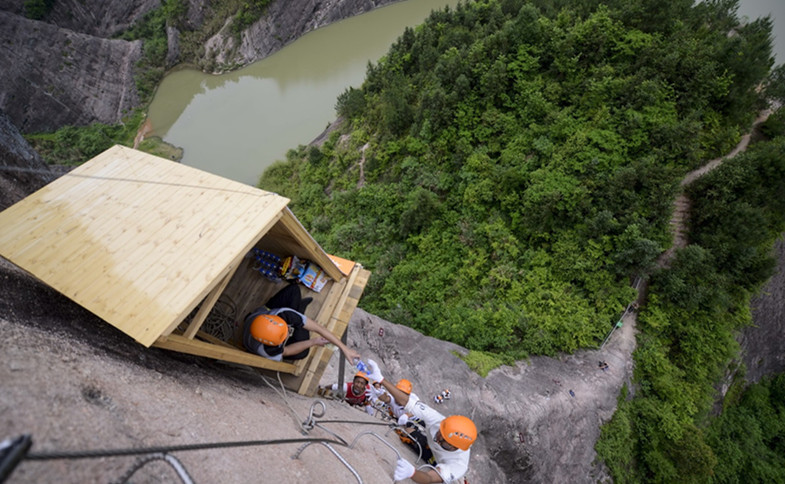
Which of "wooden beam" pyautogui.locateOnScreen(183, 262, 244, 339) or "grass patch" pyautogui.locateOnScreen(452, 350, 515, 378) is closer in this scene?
"wooden beam" pyautogui.locateOnScreen(183, 262, 244, 339)

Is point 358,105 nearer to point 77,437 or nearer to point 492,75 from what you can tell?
point 492,75

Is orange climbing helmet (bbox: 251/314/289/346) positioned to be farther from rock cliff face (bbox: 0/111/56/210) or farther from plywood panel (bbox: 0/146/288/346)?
rock cliff face (bbox: 0/111/56/210)

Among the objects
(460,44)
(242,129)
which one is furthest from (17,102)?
(460,44)

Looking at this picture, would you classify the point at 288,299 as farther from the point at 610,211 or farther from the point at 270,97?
the point at 270,97

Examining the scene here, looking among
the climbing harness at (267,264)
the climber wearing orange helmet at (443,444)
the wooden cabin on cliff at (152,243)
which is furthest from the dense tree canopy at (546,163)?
the wooden cabin on cliff at (152,243)

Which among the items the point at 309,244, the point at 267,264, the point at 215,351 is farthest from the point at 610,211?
the point at 215,351

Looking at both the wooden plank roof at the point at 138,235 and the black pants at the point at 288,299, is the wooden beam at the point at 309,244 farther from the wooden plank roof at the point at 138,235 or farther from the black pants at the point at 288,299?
the black pants at the point at 288,299

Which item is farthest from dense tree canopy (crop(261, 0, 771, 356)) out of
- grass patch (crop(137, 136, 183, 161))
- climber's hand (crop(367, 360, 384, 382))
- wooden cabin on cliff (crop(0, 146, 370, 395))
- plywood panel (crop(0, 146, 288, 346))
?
grass patch (crop(137, 136, 183, 161))

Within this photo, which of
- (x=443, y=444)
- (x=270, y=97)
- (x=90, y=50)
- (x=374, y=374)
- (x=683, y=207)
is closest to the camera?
(x=443, y=444)
